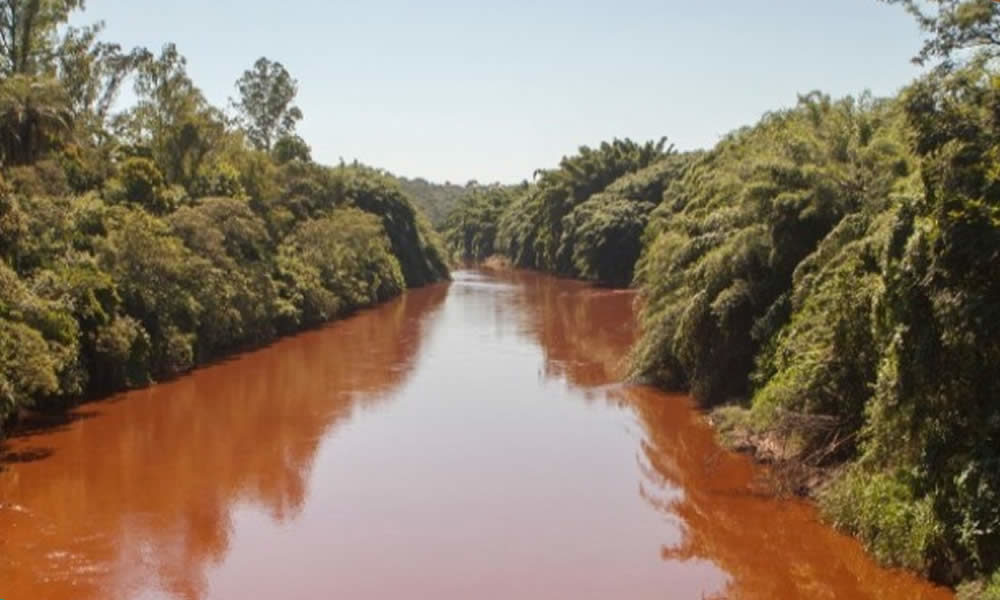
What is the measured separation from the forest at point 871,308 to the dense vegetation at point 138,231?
15925 millimetres

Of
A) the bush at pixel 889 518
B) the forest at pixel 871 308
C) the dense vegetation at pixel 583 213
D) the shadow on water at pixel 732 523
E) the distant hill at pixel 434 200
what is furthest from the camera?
the distant hill at pixel 434 200

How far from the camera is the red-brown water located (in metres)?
15.2

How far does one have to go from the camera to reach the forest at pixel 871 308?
513 inches

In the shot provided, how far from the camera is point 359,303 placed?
182 ft

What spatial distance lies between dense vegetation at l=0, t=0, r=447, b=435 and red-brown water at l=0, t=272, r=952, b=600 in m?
2.16

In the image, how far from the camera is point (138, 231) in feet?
101

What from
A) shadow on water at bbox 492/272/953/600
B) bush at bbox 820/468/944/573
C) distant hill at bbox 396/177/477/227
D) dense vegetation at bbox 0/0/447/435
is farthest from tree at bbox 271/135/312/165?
distant hill at bbox 396/177/477/227

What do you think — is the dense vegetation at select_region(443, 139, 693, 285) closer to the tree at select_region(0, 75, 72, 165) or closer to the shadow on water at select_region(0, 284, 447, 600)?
the shadow on water at select_region(0, 284, 447, 600)

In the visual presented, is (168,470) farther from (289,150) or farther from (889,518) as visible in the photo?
(289,150)

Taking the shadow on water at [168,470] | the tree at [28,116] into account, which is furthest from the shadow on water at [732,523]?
the tree at [28,116]

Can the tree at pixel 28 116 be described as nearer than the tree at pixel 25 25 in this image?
Yes

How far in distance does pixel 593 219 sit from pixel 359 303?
2260 centimetres

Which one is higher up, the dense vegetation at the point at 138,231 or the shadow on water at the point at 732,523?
the dense vegetation at the point at 138,231

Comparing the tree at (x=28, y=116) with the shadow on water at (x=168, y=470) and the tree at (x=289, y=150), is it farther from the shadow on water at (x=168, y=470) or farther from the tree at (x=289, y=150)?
the tree at (x=289, y=150)
